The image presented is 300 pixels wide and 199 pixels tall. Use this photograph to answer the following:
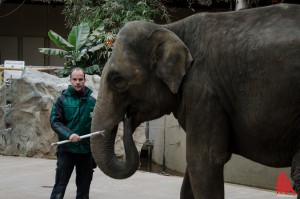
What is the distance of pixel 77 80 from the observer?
709cm

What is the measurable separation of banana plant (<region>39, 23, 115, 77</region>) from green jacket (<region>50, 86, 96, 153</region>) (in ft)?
28.3

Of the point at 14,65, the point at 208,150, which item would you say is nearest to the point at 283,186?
the point at 208,150

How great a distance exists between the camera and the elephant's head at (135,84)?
5.22 m

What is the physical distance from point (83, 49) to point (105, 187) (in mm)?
7533

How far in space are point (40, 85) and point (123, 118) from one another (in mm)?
7103

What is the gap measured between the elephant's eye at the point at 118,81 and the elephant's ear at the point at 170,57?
29 cm

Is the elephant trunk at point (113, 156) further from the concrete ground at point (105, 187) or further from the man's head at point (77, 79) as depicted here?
the concrete ground at point (105, 187)

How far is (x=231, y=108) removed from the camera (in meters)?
5.10

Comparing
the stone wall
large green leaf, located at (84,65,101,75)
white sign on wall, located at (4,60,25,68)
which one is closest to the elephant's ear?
the stone wall

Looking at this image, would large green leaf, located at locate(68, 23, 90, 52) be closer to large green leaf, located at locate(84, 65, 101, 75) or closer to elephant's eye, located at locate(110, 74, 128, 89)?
large green leaf, located at locate(84, 65, 101, 75)

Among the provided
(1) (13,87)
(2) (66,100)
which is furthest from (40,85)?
(2) (66,100)

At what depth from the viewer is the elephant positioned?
482 cm

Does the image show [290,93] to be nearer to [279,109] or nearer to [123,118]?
[279,109]

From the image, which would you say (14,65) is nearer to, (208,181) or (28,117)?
(28,117)
